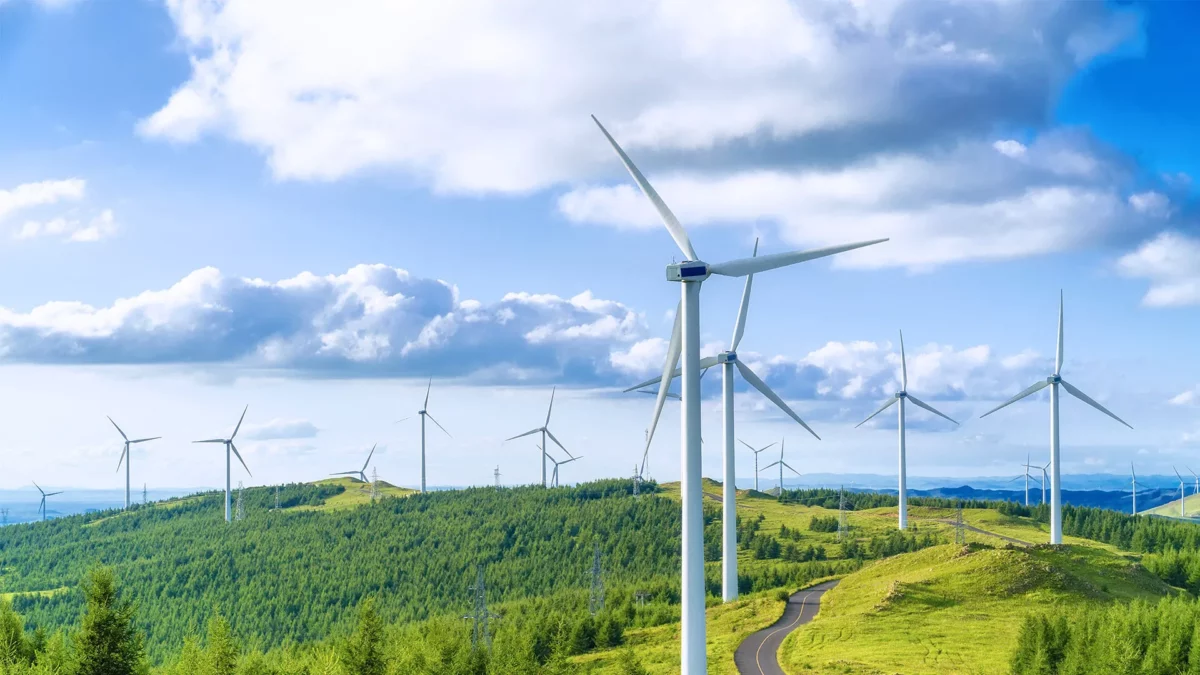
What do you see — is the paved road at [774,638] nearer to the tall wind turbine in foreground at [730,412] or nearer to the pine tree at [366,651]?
the tall wind turbine in foreground at [730,412]

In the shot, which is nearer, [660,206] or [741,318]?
[660,206]

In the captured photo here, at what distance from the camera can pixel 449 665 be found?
106188 millimetres

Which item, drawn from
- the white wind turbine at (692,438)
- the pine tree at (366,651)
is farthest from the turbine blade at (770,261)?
the pine tree at (366,651)

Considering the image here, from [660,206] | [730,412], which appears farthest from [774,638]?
[660,206]

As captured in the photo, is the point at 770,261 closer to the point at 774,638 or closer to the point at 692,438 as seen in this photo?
the point at 692,438

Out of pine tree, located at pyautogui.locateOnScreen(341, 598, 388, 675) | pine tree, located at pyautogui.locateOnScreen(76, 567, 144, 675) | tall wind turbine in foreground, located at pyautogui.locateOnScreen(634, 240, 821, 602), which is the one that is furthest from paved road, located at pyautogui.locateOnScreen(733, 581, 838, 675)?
pine tree, located at pyautogui.locateOnScreen(76, 567, 144, 675)

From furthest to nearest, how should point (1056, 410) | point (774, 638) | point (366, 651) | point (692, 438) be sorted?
point (1056, 410) < point (774, 638) < point (366, 651) < point (692, 438)

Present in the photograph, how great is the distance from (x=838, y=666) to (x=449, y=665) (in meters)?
38.4

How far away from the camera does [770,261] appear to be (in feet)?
288

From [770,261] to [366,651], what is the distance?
49.3m

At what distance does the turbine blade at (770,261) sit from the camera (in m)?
85.1

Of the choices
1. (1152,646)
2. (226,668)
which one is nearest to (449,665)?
(226,668)

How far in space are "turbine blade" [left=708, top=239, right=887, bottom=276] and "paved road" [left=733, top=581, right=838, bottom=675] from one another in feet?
146

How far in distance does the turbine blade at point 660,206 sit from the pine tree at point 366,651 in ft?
138
